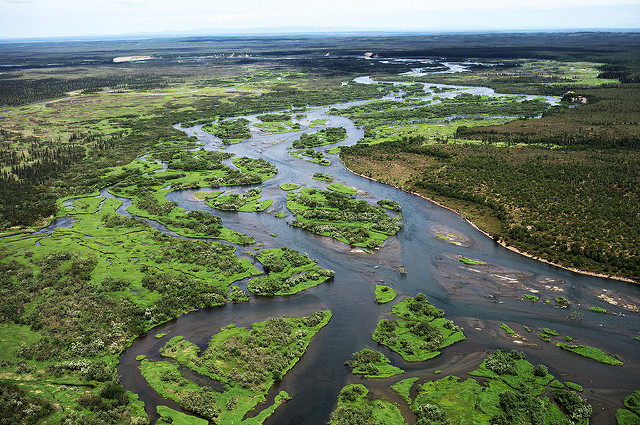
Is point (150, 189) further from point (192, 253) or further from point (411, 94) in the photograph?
point (411, 94)

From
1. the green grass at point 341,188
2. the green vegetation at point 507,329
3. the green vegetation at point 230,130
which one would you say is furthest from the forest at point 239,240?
the green vegetation at point 507,329

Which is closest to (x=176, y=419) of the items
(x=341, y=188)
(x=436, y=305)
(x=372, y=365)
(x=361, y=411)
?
(x=361, y=411)

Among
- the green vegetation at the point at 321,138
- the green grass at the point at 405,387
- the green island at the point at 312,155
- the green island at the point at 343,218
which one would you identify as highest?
the green vegetation at the point at 321,138

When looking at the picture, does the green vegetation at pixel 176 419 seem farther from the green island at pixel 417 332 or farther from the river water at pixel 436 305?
the green island at pixel 417 332

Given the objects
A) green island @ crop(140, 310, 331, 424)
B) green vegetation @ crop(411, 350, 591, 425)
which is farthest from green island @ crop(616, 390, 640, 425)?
green island @ crop(140, 310, 331, 424)

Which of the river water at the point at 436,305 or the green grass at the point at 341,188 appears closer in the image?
the river water at the point at 436,305

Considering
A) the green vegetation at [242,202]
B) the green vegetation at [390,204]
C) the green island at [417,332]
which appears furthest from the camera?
the green vegetation at [242,202]

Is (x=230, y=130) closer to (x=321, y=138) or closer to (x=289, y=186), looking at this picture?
(x=321, y=138)

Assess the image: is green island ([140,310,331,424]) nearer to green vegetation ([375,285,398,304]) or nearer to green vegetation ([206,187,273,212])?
green vegetation ([375,285,398,304])
